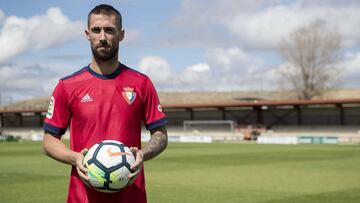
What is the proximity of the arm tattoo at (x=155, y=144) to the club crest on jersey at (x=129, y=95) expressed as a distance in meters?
0.33

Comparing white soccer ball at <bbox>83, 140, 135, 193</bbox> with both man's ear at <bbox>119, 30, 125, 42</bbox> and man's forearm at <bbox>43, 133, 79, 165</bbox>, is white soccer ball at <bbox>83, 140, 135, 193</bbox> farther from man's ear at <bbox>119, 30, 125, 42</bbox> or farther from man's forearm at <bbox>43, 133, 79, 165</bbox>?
man's ear at <bbox>119, 30, 125, 42</bbox>

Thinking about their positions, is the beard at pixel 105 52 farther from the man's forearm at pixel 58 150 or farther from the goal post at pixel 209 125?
the goal post at pixel 209 125

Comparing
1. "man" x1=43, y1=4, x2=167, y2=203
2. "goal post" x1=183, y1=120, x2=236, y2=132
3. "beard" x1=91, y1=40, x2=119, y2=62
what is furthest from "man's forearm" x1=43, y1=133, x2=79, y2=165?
"goal post" x1=183, y1=120, x2=236, y2=132

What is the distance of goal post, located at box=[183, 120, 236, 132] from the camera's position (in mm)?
80438

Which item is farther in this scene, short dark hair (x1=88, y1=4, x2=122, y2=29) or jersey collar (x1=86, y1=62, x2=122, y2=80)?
jersey collar (x1=86, y1=62, x2=122, y2=80)

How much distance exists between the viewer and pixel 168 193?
1647 centimetres

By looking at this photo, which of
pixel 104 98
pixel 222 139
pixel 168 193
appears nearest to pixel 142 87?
pixel 104 98

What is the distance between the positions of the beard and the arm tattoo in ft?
2.32

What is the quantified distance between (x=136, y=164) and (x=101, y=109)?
58cm

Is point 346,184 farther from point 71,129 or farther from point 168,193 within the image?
point 71,129

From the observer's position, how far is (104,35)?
4.54 m

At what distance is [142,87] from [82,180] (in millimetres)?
888

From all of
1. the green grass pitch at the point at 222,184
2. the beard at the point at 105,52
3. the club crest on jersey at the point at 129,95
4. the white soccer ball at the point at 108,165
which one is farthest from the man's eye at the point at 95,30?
the green grass pitch at the point at 222,184

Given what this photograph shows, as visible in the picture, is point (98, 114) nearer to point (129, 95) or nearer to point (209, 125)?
point (129, 95)
